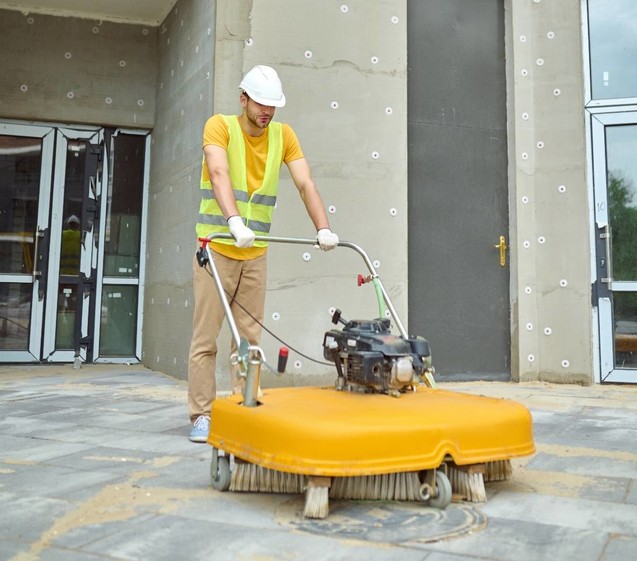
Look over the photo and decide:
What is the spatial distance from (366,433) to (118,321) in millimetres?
4758

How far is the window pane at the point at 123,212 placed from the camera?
5996 mm

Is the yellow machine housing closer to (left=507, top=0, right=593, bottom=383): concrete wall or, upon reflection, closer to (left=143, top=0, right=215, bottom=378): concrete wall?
(left=143, top=0, right=215, bottom=378): concrete wall

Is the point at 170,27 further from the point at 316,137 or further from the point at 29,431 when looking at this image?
the point at 29,431

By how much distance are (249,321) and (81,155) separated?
3.97 meters

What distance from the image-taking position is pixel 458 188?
5016 mm

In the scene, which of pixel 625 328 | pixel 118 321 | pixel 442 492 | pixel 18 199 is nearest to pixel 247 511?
pixel 442 492

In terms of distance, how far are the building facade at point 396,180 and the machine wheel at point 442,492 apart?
268 cm

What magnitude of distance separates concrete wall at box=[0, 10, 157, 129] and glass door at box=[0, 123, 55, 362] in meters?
0.25

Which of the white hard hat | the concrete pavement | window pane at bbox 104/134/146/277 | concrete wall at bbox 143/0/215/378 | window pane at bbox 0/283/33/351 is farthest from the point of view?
window pane at bbox 104/134/146/277

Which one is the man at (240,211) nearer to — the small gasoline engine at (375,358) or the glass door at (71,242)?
the small gasoline engine at (375,358)

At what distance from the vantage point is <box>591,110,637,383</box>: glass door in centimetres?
487

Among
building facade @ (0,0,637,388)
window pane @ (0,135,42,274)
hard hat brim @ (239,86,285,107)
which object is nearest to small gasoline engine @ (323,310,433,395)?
hard hat brim @ (239,86,285,107)

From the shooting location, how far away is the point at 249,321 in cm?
279

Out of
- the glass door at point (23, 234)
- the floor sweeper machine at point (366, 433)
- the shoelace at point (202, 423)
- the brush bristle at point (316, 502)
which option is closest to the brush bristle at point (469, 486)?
the floor sweeper machine at point (366, 433)
